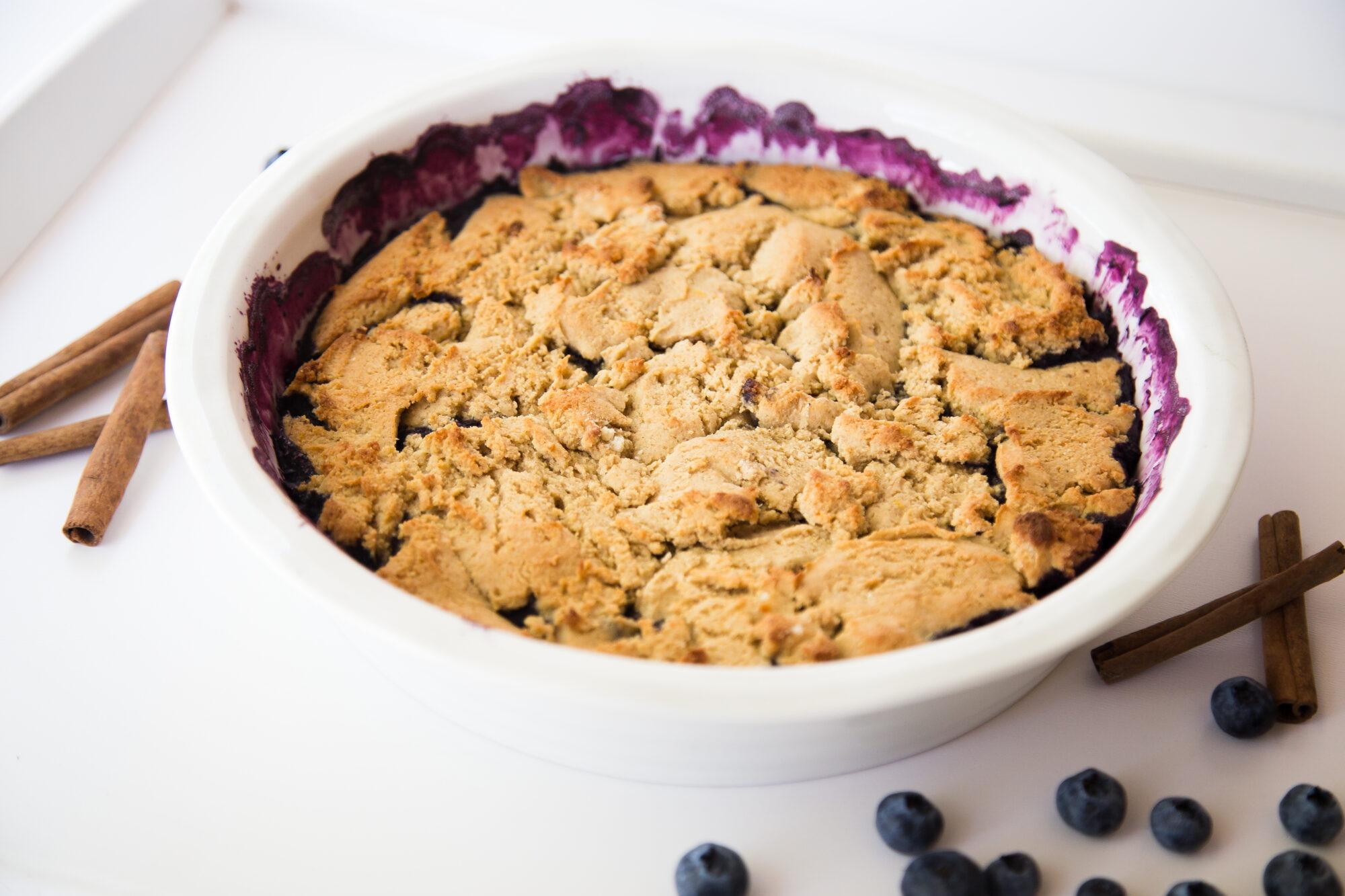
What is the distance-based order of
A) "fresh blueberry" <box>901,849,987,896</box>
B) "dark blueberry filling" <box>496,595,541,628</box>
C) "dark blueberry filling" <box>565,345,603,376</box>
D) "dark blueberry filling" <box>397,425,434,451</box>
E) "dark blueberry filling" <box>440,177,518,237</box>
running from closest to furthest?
"fresh blueberry" <box>901,849,987,896</box>, "dark blueberry filling" <box>496,595,541,628</box>, "dark blueberry filling" <box>397,425,434,451</box>, "dark blueberry filling" <box>565,345,603,376</box>, "dark blueberry filling" <box>440,177,518,237</box>

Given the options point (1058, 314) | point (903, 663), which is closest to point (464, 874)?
point (903, 663)

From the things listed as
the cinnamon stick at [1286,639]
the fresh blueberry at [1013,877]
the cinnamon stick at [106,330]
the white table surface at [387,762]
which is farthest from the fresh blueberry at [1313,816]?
the cinnamon stick at [106,330]

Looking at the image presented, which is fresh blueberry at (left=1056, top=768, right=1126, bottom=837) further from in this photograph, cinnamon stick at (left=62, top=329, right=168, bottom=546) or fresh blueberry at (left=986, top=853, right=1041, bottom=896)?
cinnamon stick at (left=62, top=329, right=168, bottom=546)

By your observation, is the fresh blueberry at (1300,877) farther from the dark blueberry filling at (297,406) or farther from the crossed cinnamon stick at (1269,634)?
the dark blueberry filling at (297,406)

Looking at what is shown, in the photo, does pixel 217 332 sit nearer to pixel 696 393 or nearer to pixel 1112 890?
pixel 696 393

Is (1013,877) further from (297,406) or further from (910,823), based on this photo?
(297,406)

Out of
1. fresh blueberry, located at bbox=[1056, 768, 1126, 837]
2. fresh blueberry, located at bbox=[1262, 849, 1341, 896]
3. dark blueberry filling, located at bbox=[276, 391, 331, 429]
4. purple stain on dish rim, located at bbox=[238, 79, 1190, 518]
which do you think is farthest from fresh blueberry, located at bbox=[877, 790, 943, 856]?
dark blueberry filling, located at bbox=[276, 391, 331, 429]
